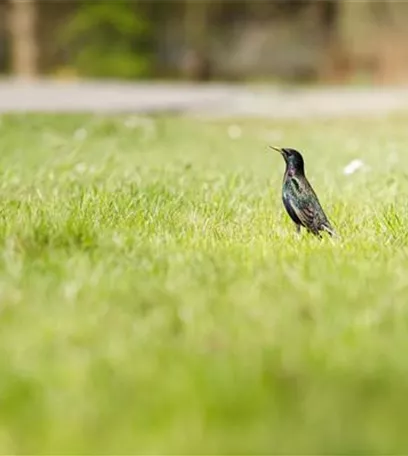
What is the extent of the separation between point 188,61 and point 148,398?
53.8 ft

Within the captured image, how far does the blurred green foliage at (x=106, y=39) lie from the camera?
57.5 ft

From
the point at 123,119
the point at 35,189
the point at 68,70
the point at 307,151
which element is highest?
the point at 35,189

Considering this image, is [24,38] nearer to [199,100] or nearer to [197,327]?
[199,100]

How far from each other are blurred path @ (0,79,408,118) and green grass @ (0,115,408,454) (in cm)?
649

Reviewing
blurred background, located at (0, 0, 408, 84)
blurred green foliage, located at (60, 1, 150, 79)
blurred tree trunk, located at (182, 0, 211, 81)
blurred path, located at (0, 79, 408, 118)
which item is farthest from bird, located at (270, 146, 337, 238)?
blurred tree trunk, located at (182, 0, 211, 81)

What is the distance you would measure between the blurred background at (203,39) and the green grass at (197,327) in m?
14.0

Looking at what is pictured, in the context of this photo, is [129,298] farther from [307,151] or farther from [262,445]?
[307,151]

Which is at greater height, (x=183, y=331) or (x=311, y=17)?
(x=183, y=331)

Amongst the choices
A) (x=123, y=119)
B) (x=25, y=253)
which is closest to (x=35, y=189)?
(x=25, y=253)

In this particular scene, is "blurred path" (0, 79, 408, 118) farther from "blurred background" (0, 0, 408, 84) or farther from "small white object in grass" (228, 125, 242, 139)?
"blurred background" (0, 0, 408, 84)

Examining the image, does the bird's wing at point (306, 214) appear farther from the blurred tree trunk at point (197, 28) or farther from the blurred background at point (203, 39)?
the blurred tree trunk at point (197, 28)

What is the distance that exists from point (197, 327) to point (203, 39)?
55.2 ft

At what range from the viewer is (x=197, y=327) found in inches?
71.6

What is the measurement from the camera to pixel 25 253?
229 cm
